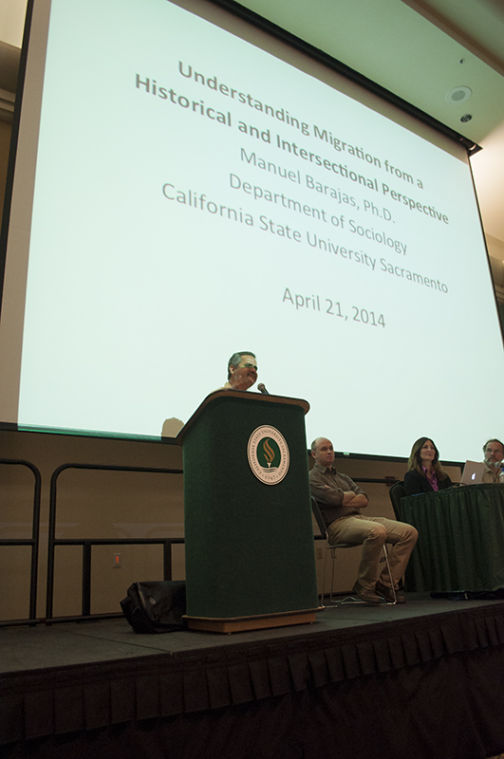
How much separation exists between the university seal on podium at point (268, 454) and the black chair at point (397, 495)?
1.94m

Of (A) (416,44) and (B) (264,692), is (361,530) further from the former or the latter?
(A) (416,44)

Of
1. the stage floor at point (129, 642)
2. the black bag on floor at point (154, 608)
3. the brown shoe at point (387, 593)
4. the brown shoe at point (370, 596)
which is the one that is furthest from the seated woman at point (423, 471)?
the black bag on floor at point (154, 608)

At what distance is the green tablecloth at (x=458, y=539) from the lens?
9.84 ft

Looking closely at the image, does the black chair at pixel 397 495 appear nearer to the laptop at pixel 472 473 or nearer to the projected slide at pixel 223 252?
the projected slide at pixel 223 252

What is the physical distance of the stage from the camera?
1.23 m

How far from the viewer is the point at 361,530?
313 centimetres

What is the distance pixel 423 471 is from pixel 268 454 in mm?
2050

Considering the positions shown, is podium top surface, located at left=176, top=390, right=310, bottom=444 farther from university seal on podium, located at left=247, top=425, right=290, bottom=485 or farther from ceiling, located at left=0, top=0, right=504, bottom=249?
ceiling, located at left=0, top=0, right=504, bottom=249

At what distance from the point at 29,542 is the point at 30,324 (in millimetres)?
1057

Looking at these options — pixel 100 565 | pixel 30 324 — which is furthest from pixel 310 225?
pixel 100 565

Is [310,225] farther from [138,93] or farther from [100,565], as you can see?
[100,565]

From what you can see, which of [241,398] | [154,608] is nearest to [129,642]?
[154,608]

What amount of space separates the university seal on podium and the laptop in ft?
5.65

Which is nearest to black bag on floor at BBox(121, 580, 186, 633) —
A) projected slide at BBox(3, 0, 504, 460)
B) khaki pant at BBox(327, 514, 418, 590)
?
projected slide at BBox(3, 0, 504, 460)
